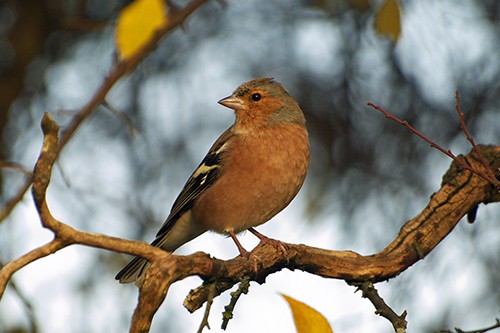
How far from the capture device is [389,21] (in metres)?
5.07

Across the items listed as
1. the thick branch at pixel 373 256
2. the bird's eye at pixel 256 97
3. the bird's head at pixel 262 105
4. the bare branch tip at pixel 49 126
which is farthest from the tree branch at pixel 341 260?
the bird's eye at pixel 256 97

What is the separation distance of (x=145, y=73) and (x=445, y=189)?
13.0ft

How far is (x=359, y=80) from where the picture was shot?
7.53m

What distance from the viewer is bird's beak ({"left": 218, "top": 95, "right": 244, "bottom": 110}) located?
638 cm

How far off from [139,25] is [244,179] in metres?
2.11

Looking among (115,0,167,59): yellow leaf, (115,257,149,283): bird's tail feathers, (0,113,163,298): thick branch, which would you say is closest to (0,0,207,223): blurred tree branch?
(115,0,167,59): yellow leaf

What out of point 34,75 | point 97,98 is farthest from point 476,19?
point 34,75

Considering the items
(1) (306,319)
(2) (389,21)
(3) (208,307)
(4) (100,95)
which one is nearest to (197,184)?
(4) (100,95)

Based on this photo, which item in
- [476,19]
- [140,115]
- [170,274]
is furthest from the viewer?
[140,115]

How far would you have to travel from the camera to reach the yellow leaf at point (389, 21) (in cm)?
506

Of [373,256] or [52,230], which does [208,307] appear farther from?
[373,256]

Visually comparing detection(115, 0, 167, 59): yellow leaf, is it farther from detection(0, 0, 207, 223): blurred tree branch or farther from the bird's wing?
the bird's wing

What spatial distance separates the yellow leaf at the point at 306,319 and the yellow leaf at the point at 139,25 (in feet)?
5.13

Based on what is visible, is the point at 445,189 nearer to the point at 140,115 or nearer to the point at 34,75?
the point at 140,115
